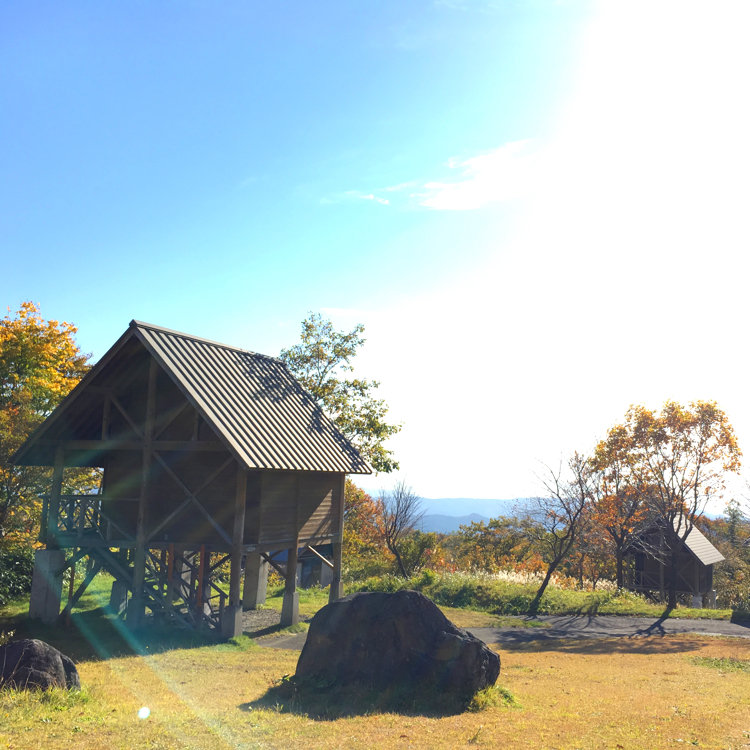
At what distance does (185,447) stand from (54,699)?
27.2 feet

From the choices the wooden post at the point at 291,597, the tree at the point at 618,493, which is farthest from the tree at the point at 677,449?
the wooden post at the point at 291,597

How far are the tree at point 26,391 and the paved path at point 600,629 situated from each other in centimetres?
1261

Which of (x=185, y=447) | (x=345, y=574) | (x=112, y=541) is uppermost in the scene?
(x=185, y=447)

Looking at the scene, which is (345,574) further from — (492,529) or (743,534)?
(743,534)

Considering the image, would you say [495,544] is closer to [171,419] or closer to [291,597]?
[291,597]

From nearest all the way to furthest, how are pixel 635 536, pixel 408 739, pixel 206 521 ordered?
1. pixel 408 739
2. pixel 206 521
3. pixel 635 536

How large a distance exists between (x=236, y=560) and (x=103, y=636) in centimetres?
421

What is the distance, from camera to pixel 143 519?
59.7ft

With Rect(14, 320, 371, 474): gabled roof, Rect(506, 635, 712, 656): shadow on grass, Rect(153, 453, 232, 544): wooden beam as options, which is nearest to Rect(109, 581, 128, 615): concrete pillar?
Rect(14, 320, 371, 474): gabled roof

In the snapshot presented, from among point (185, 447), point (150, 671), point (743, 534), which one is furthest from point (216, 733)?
point (743, 534)

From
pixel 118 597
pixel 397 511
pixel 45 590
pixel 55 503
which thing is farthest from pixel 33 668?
pixel 397 511

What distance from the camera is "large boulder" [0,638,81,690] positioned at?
1010cm

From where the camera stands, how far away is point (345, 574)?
33.1 meters

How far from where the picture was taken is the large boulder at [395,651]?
11.3 meters
